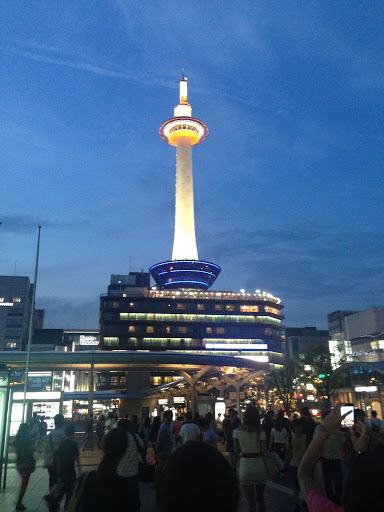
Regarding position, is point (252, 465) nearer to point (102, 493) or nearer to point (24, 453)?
point (102, 493)

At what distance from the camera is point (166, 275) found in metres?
120

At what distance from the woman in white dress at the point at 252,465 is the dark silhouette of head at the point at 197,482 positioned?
6.08 meters

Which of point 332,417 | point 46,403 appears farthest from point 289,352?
point 332,417

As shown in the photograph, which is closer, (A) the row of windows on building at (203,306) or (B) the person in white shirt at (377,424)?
(B) the person in white shirt at (377,424)

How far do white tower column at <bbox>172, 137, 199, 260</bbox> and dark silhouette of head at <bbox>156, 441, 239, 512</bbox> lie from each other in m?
123

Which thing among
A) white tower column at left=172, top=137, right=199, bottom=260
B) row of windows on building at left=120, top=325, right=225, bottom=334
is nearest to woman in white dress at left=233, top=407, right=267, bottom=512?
row of windows on building at left=120, top=325, right=225, bottom=334

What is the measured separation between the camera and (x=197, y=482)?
2.13 metres

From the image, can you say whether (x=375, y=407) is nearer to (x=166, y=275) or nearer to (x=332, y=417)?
(x=332, y=417)

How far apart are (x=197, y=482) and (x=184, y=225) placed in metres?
129

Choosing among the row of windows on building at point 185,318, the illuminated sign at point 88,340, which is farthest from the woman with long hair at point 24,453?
the illuminated sign at point 88,340

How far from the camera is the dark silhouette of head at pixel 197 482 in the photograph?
6.84 ft

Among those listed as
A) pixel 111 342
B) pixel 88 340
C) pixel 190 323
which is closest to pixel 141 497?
pixel 111 342

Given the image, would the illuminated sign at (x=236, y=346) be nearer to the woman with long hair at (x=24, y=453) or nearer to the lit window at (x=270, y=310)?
the lit window at (x=270, y=310)

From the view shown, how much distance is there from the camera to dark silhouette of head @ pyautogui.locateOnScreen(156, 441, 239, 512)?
209 centimetres
